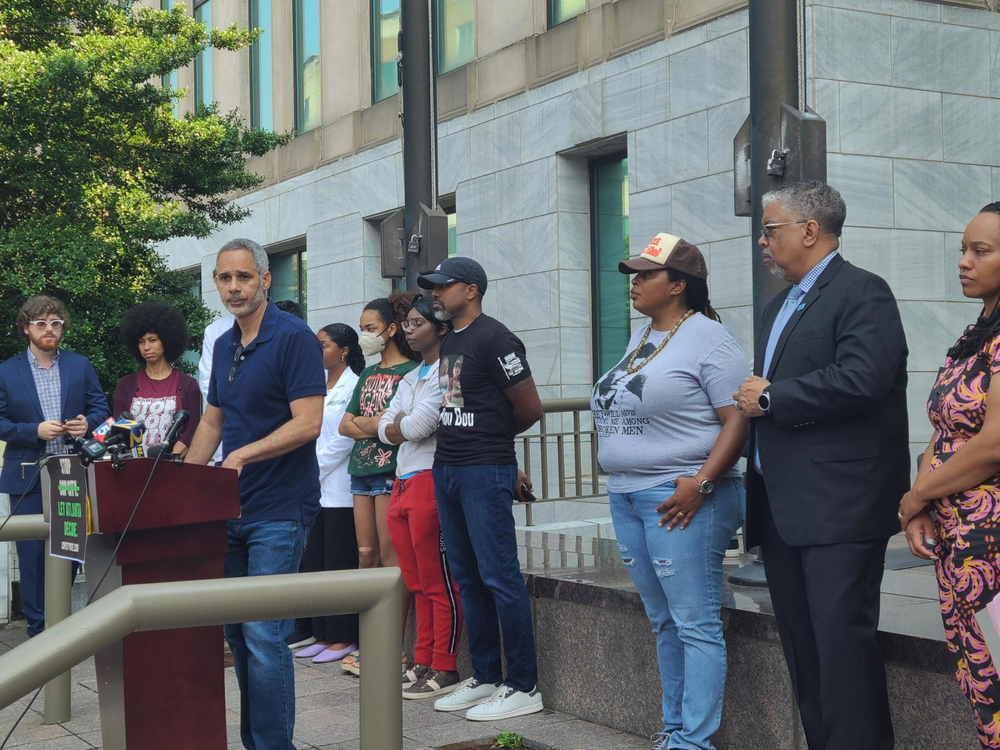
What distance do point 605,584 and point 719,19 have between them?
6971mm

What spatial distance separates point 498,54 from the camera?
14.0 meters

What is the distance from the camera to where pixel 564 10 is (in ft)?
43.5

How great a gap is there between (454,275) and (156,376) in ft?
7.86

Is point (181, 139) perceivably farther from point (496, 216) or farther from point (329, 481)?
point (329, 481)

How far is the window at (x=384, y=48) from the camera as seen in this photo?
1622cm

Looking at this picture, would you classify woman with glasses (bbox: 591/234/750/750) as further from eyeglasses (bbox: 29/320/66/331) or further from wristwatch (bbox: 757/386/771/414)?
eyeglasses (bbox: 29/320/66/331)

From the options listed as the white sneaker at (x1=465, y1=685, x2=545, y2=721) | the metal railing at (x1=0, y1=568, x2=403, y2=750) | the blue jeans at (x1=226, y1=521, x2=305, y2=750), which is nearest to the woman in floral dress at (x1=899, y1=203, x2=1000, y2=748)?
the metal railing at (x1=0, y1=568, x2=403, y2=750)

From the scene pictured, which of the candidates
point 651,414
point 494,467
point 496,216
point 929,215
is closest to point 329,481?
point 494,467

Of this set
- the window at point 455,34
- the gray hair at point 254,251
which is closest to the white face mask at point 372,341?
the gray hair at point 254,251

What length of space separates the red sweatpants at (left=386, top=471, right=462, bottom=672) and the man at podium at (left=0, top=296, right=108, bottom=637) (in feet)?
7.36

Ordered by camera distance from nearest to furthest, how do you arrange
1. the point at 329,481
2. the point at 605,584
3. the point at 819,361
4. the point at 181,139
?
the point at 819,361, the point at 605,584, the point at 329,481, the point at 181,139

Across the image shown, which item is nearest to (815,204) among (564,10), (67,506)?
(67,506)

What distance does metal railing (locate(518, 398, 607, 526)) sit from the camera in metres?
9.13

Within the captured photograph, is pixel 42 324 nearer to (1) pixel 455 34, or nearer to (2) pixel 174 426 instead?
(2) pixel 174 426
